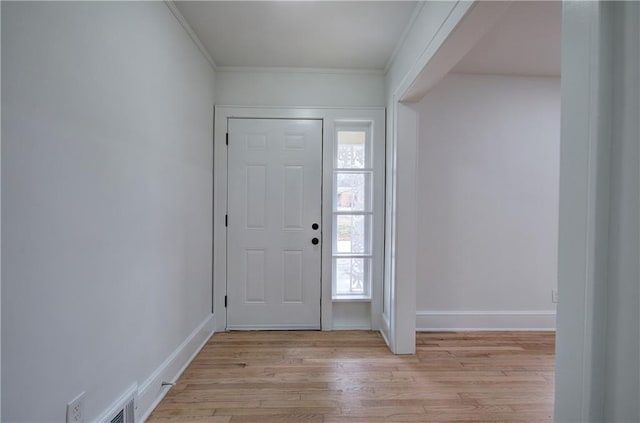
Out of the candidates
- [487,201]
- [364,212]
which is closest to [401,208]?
[364,212]

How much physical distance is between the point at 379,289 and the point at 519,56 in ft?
7.89

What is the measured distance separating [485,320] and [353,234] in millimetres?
1543

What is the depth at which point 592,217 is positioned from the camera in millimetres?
557

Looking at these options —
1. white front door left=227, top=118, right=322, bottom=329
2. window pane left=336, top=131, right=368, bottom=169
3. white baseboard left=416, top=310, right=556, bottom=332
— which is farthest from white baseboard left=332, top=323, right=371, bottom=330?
window pane left=336, top=131, right=368, bottom=169

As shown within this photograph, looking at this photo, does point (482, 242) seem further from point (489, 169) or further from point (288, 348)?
point (288, 348)

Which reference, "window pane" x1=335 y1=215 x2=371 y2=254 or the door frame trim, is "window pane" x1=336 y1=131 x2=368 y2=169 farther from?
"window pane" x1=335 y1=215 x2=371 y2=254

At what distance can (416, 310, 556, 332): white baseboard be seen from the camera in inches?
113

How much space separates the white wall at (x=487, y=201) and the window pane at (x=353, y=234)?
20.5 inches

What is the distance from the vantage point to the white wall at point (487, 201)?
2822mm

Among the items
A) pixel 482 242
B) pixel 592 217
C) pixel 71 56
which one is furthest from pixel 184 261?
pixel 482 242

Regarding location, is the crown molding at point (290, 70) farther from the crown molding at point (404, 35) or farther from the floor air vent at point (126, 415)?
the floor air vent at point (126, 415)

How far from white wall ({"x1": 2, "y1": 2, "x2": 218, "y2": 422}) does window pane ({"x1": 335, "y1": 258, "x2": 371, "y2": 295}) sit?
1.48 meters

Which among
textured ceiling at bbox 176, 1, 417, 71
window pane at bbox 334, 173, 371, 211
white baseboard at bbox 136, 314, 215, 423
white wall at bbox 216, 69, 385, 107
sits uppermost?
textured ceiling at bbox 176, 1, 417, 71

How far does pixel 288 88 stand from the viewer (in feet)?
9.29
